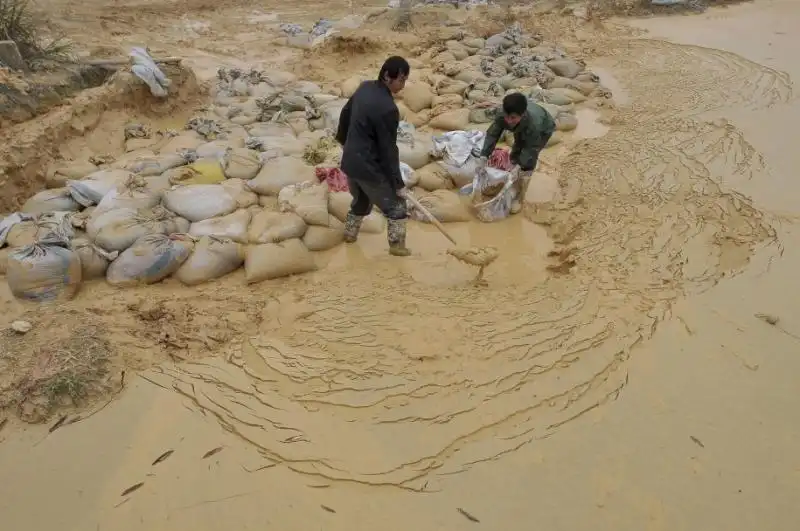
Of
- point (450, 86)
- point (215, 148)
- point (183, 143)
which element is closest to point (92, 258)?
point (215, 148)

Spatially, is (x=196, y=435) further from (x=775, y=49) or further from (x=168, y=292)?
(x=775, y=49)

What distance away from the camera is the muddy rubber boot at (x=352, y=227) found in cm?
347

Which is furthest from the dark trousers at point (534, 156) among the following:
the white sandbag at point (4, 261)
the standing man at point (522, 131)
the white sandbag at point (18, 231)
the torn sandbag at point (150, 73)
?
the torn sandbag at point (150, 73)

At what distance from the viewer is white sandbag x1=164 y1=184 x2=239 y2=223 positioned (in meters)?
3.43

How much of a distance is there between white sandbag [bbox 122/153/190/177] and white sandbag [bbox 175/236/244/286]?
967mm

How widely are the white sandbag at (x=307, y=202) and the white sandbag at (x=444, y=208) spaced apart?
67cm

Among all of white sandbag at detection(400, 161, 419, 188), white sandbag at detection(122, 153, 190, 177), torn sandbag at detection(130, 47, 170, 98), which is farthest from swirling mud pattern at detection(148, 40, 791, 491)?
torn sandbag at detection(130, 47, 170, 98)

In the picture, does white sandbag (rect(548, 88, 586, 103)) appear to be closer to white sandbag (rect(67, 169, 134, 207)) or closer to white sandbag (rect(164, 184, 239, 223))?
white sandbag (rect(164, 184, 239, 223))

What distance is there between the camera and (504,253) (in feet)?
11.9

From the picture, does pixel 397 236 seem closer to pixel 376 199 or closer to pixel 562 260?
pixel 376 199

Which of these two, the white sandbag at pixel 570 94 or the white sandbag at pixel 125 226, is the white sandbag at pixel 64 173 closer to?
the white sandbag at pixel 125 226

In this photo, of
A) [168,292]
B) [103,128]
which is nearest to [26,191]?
[103,128]

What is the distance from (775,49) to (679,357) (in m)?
6.90

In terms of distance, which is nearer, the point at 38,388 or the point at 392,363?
the point at 38,388
